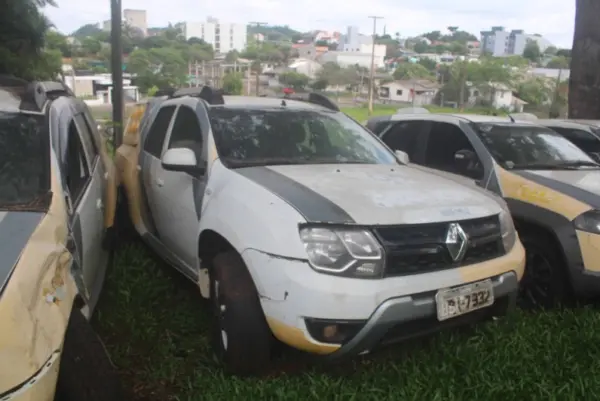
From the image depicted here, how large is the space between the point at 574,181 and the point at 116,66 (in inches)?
339

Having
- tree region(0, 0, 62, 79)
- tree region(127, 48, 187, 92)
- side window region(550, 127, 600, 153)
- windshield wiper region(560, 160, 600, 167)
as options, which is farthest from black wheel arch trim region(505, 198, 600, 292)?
tree region(127, 48, 187, 92)

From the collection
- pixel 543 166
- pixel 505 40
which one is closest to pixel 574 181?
pixel 543 166

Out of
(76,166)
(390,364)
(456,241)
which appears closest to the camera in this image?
(456,241)

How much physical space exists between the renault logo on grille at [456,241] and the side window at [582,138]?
14.2 ft

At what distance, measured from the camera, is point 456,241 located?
313 cm

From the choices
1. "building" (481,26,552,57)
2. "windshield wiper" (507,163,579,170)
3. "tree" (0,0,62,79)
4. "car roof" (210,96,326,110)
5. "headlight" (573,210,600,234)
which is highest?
"building" (481,26,552,57)

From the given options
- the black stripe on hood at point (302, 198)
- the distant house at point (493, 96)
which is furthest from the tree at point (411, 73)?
the black stripe on hood at point (302, 198)

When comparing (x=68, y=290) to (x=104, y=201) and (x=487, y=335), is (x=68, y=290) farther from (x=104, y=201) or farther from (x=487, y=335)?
(x=487, y=335)

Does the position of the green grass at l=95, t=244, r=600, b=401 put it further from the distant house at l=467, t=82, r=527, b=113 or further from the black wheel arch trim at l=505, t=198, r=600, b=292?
the distant house at l=467, t=82, r=527, b=113

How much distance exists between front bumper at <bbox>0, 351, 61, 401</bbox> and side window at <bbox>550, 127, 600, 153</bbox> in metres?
6.20

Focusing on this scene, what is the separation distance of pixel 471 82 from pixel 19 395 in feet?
148

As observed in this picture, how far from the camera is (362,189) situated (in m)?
3.35

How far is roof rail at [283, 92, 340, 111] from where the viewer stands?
497cm

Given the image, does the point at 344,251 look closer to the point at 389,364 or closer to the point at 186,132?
the point at 389,364
